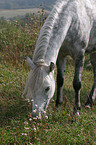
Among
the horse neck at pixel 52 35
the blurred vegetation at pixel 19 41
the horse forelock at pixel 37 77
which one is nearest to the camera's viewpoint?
the horse forelock at pixel 37 77

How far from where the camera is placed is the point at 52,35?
9.96 ft

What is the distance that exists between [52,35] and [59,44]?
0.20 metres

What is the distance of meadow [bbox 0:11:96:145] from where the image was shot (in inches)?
112

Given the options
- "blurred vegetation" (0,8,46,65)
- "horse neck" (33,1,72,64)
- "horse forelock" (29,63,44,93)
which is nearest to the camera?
"horse forelock" (29,63,44,93)

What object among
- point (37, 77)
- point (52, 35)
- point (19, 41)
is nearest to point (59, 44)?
point (52, 35)

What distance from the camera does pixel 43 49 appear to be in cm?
288

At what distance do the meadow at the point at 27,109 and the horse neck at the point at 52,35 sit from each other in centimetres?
86

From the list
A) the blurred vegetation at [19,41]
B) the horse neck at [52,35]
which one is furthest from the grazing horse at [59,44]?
the blurred vegetation at [19,41]

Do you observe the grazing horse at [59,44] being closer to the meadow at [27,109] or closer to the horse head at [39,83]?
the horse head at [39,83]

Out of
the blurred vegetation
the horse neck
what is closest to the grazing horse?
the horse neck

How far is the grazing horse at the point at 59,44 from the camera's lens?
9.37ft

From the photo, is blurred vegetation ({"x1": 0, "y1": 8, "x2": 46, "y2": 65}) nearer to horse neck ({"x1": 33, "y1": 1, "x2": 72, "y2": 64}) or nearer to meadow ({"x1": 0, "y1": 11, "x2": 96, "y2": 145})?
meadow ({"x1": 0, "y1": 11, "x2": 96, "y2": 145})

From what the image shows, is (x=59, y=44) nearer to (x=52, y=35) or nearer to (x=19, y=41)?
(x=52, y=35)

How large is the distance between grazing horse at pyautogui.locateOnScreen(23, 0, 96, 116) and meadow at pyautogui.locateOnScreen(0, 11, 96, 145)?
0.32 metres
